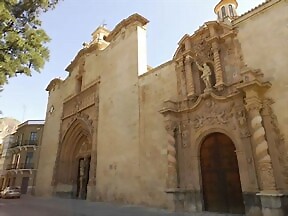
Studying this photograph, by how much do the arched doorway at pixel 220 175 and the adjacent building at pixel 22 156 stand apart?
745 inches

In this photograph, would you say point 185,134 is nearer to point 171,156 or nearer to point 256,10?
point 171,156

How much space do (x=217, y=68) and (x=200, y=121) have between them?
5.96 ft

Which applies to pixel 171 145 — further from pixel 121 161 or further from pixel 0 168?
pixel 0 168

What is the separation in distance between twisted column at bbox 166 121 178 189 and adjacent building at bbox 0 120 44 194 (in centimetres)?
1786

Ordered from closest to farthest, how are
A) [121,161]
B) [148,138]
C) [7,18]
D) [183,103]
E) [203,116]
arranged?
[7,18] → [203,116] → [183,103] → [148,138] → [121,161]

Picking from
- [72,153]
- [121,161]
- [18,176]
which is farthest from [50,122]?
[121,161]

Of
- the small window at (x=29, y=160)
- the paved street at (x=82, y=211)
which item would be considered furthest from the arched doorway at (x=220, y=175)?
A: the small window at (x=29, y=160)

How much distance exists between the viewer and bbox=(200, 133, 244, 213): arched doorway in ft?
20.5

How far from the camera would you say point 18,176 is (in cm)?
2272

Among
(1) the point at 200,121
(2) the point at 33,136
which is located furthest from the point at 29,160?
(1) the point at 200,121

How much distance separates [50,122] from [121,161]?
34.5 ft

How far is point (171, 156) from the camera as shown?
737cm

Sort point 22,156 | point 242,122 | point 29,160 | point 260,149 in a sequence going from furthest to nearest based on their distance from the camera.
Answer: point 22,156
point 29,160
point 242,122
point 260,149

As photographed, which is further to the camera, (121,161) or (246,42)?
(121,161)
